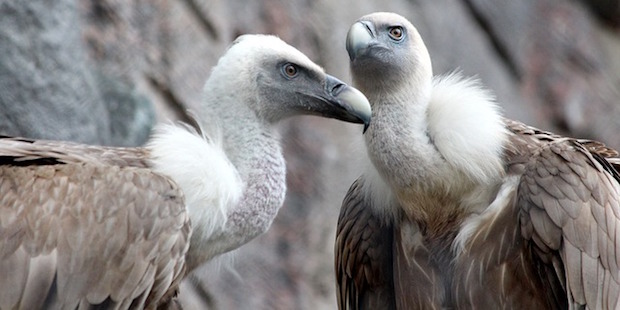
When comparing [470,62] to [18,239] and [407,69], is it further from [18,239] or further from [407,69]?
[18,239]

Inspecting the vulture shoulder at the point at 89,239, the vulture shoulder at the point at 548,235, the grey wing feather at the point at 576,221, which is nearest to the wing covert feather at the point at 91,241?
the vulture shoulder at the point at 89,239

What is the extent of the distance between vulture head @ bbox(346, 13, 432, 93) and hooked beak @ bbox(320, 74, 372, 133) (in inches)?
4.0

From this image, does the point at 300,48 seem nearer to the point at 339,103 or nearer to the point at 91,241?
the point at 339,103

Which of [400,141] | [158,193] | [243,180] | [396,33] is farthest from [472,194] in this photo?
[158,193]

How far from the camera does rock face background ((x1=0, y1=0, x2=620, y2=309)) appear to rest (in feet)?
21.5

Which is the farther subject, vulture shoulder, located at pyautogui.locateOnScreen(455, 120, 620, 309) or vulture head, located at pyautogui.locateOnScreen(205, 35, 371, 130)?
vulture head, located at pyautogui.locateOnScreen(205, 35, 371, 130)

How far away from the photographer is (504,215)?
4.78 meters

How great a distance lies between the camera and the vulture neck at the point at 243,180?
15.7 feet

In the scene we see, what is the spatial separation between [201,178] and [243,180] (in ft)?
0.67

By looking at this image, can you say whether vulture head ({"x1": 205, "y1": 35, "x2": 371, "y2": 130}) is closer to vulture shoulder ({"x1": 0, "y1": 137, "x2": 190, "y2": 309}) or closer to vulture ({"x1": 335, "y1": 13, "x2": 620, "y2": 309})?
vulture ({"x1": 335, "y1": 13, "x2": 620, "y2": 309})

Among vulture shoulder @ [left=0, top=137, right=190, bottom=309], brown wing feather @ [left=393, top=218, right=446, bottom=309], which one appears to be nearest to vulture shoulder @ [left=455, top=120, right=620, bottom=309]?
brown wing feather @ [left=393, top=218, right=446, bottom=309]

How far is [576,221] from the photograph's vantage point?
4.59 metres

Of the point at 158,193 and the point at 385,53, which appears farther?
the point at 385,53

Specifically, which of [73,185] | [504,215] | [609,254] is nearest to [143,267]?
[73,185]
